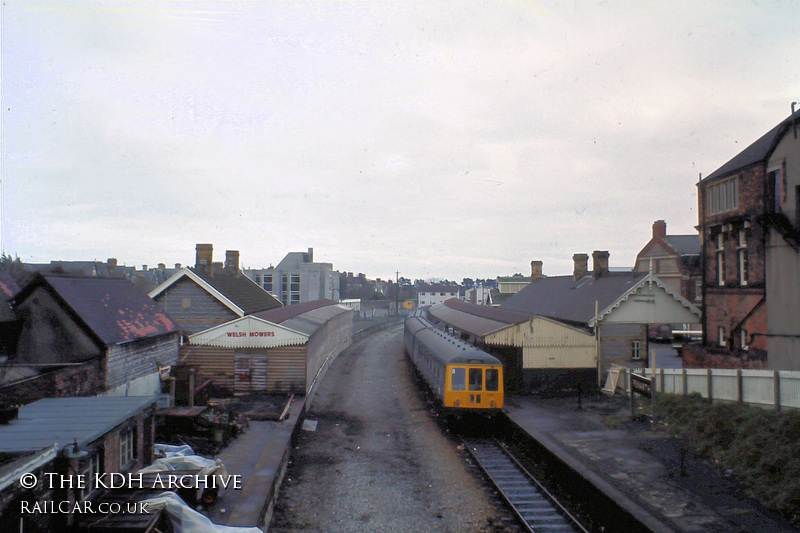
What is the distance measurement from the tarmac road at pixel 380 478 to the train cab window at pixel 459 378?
5.50ft

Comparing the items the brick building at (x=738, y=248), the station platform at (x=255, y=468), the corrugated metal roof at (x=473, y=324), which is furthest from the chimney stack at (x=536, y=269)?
the station platform at (x=255, y=468)

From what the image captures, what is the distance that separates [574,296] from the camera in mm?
30141

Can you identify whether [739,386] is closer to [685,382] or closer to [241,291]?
[685,382]

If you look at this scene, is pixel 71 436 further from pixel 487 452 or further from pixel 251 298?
pixel 251 298

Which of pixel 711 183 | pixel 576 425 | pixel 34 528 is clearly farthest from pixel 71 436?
pixel 711 183

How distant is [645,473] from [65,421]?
1224 centimetres

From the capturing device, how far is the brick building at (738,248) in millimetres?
19875

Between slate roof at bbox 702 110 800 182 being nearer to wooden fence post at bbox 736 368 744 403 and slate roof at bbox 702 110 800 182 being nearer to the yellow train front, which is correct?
wooden fence post at bbox 736 368 744 403

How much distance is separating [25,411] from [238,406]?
386 inches

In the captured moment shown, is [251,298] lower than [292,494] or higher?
higher

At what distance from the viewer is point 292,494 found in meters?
12.1

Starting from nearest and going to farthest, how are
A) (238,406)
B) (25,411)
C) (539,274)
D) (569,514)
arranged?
1. (25,411)
2. (569,514)
3. (238,406)
4. (539,274)

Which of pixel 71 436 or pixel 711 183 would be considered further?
pixel 711 183

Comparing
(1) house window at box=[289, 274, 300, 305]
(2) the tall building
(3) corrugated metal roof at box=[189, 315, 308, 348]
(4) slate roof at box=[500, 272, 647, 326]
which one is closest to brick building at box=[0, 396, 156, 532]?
(3) corrugated metal roof at box=[189, 315, 308, 348]
